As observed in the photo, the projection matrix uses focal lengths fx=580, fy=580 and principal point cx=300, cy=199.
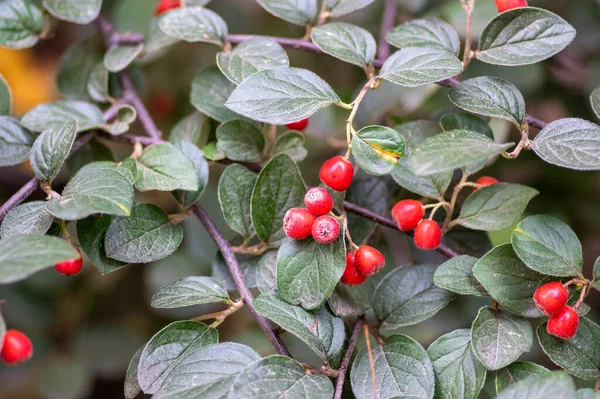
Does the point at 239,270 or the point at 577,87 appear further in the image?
the point at 577,87

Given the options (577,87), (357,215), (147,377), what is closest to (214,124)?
(357,215)

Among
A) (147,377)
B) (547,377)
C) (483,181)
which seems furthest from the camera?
(483,181)

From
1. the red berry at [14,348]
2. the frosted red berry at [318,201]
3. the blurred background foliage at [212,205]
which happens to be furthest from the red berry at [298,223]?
the blurred background foliage at [212,205]

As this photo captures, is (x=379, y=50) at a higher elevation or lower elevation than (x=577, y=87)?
higher

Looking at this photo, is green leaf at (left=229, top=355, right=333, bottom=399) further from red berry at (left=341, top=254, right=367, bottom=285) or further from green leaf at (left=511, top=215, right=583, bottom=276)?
green leaf at (left=511, top=215, right=583, bottom=276)

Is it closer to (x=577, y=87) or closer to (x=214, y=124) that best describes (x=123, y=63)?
(x=214, y=124)

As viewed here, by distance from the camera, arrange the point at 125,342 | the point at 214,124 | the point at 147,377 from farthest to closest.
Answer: the point at 125,342 < the point at 214,124 < the point at 147,377

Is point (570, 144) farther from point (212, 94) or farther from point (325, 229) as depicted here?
point (212, 94)
